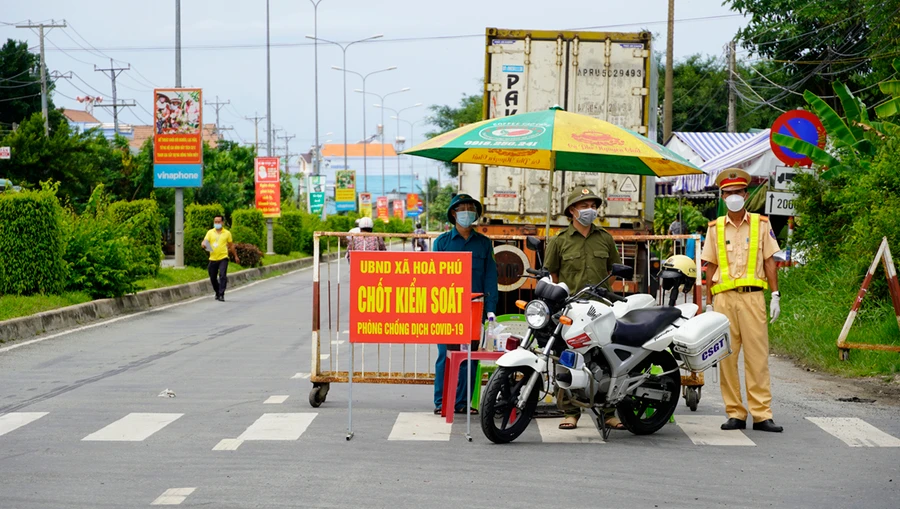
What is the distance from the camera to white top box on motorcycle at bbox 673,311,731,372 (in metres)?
8.45

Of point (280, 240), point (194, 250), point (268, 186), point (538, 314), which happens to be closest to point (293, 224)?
point (280, 240)

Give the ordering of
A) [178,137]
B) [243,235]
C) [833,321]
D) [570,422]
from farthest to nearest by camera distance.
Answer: [243,235] < [178,137] < [833,321] < [570,422]

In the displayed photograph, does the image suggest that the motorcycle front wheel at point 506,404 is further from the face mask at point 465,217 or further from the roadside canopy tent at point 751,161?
the roadside canopy tent at point 751,161

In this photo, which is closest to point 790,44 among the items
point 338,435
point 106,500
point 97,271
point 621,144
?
point 97,271

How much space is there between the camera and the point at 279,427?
872cm

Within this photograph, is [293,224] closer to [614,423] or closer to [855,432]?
[614,423]

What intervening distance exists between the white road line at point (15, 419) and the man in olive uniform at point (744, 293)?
5.30 metres

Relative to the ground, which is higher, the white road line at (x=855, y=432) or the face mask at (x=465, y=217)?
the face mask at (x=465, y=217)

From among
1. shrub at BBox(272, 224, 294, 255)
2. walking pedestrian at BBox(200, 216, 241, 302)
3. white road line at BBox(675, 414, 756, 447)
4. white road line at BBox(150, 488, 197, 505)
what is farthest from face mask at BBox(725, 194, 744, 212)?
shrub at BBox(272, 224, 294, 255)

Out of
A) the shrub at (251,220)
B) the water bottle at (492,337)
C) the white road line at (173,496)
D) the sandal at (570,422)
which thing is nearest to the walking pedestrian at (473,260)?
the water bottle at (492,337)

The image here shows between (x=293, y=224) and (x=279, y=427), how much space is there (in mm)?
43537

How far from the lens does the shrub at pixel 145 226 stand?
947 inches

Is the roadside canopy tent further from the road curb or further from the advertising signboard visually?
the advertising signboard

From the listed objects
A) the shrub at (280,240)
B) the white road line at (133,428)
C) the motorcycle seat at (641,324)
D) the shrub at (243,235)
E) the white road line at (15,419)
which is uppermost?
the motorcycle seat at (641,324)
